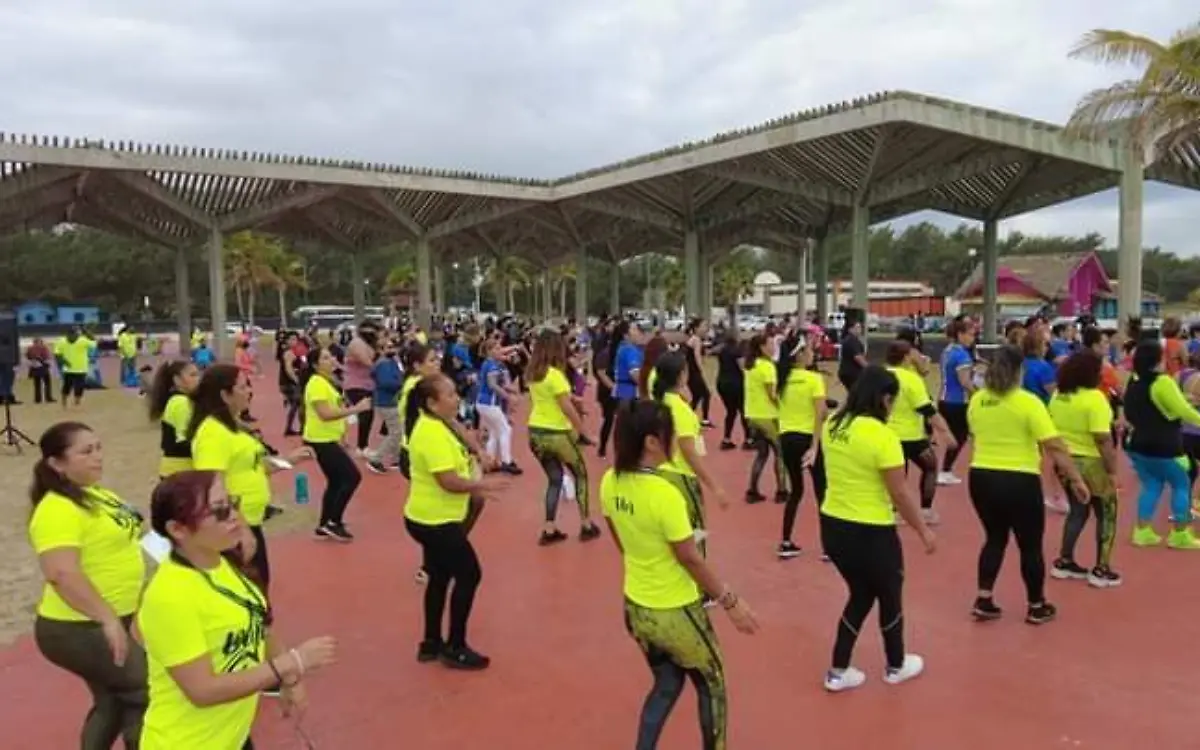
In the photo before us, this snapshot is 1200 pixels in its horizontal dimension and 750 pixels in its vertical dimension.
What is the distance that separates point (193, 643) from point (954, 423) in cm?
789

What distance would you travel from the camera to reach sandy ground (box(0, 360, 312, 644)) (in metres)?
6.41

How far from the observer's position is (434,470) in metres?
4.58

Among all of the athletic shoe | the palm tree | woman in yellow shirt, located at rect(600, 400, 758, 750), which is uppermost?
the palm tree

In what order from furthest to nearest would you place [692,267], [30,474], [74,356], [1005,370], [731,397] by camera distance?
[692,267], [74,356], [731,397], [30,474], [1005,370]

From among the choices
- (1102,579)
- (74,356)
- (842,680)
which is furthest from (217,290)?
(842,680)

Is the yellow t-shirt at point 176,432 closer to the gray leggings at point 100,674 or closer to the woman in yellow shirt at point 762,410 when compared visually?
the gray leggings at point 100,674

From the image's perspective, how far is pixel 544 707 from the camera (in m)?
4.43

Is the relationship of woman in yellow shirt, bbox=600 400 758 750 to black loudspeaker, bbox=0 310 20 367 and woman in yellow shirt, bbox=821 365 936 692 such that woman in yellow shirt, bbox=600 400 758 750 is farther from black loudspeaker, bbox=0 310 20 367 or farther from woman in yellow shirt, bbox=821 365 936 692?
black loudspeaker, bbox=0 310 20 367

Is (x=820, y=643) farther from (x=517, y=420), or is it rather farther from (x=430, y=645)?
(x=517, y=420)

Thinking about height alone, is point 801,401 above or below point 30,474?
above

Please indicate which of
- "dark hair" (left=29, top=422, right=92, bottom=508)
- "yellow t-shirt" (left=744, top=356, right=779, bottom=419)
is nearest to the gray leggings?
"dark hair" (left=29, top=422, right=92, bottom=508)

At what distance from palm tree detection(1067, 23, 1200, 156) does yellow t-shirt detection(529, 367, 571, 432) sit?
9994 millimetres

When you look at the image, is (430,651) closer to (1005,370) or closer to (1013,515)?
(1013,515)

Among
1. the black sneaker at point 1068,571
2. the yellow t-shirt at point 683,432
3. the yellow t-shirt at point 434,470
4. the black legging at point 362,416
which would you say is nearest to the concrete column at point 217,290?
the black legging at point 362,416
